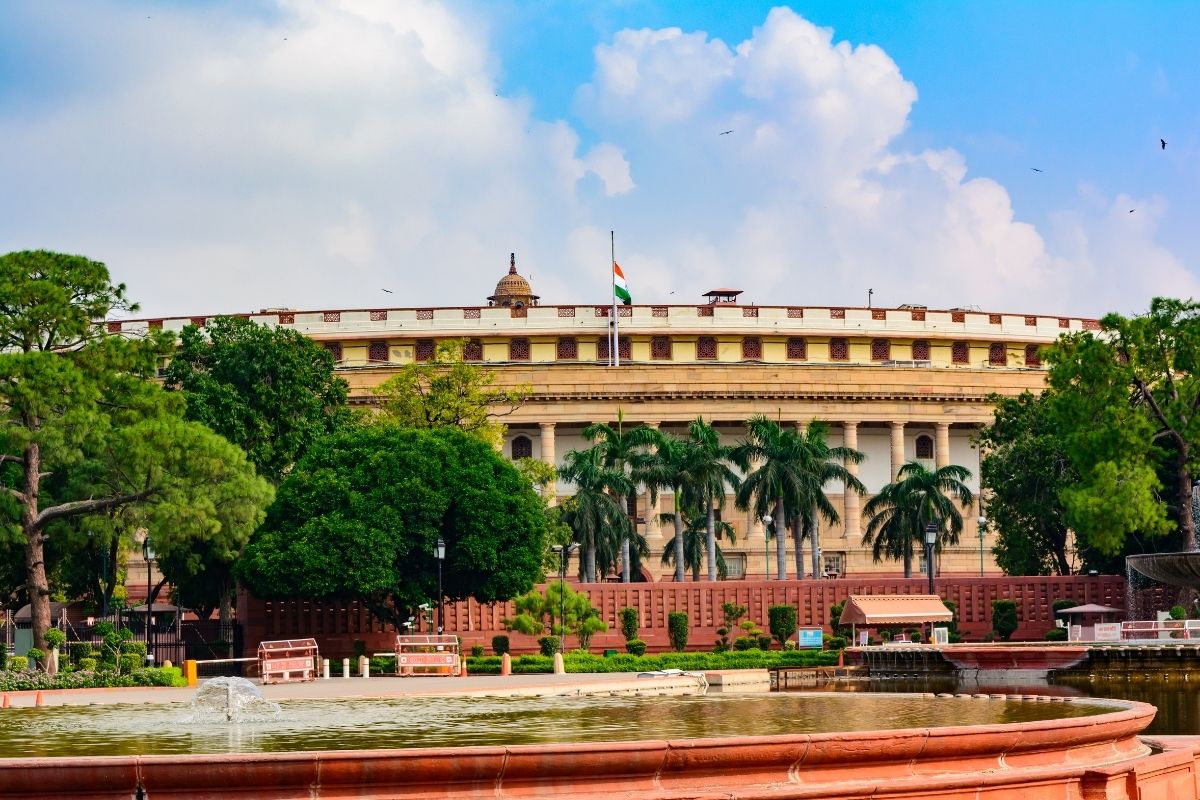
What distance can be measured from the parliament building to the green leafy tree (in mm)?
27172

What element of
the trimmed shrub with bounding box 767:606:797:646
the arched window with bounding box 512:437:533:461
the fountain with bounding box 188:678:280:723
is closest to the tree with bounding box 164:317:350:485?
the trimmed shrub with bounding box 767:606:797:646

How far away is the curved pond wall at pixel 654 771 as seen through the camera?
49.4 feet

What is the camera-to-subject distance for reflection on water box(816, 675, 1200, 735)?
118 ft

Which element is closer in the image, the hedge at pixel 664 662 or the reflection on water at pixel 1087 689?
the reflection on water at pixel 1087 689

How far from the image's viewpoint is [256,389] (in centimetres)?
6250

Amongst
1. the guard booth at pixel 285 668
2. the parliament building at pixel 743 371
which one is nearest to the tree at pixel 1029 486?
the parliament building at pixel 743 371

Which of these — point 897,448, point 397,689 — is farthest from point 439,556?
point 897,448

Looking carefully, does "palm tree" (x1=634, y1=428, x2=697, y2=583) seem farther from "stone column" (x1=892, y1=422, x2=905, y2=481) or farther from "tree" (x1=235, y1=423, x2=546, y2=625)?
"stone column" (x1=892, y1=422, x2=905, y2=481)

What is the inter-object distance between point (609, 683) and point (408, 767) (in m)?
23.9

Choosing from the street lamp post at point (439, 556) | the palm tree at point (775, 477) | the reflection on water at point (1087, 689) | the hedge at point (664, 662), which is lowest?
the reflection on water at point (1087, 689)

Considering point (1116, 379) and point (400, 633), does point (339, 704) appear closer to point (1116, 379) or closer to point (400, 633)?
point (400, 633)

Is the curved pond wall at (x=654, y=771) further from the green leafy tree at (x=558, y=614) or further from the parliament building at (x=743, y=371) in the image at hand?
the parliament building at (x=743, y=371)

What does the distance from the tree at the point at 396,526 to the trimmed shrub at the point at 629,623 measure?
18.0ft

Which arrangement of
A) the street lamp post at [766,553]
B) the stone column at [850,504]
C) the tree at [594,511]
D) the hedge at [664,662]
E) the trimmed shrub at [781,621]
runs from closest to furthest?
1. the hedge at [664,662]
2. the trimmed shrub at [781,621]
3. the tree at [594,511]
4. the street lamp post at [766,553]
5. the stone column at [850,504]
